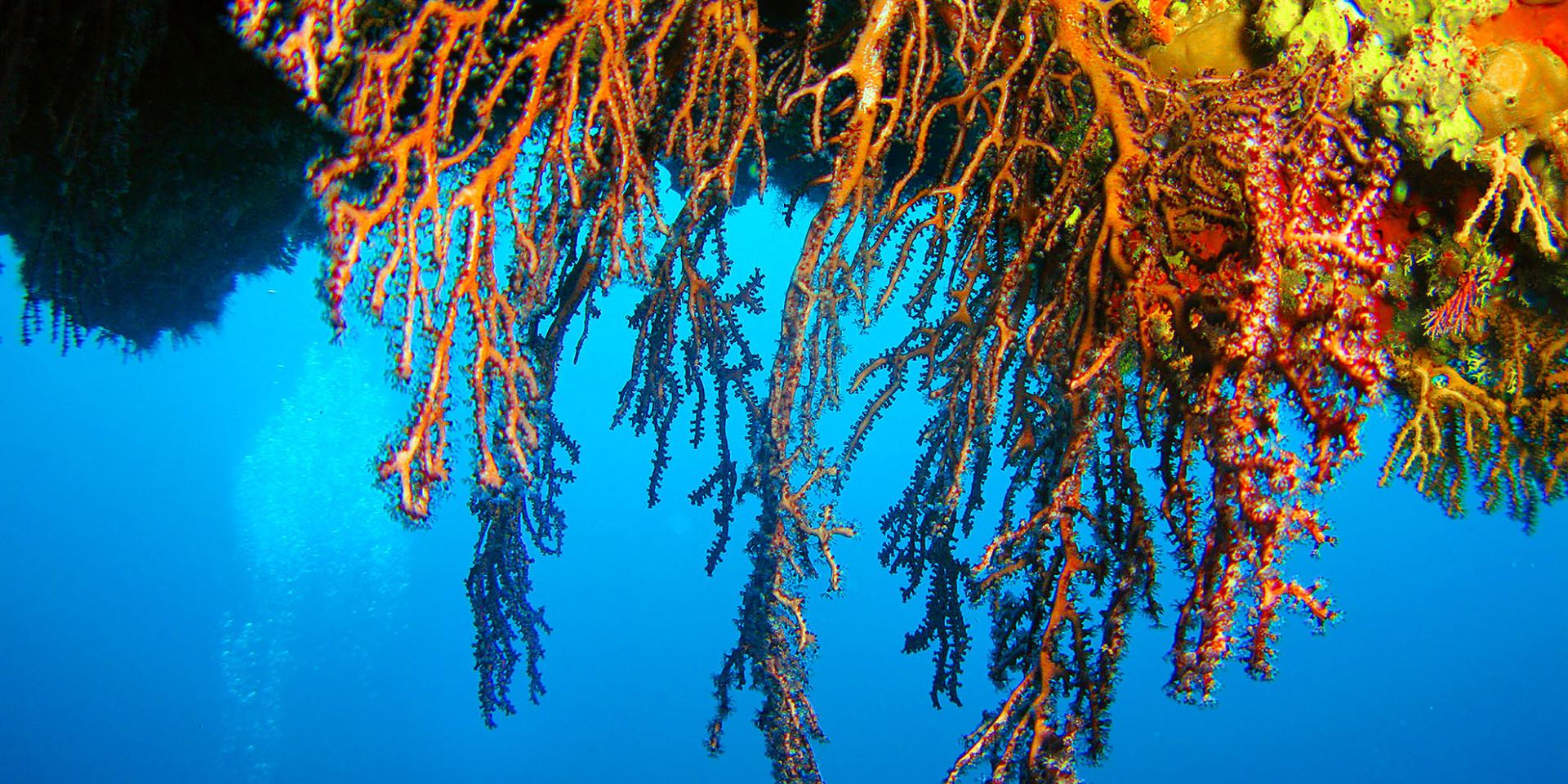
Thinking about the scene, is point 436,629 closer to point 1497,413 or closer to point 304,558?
point 304,558

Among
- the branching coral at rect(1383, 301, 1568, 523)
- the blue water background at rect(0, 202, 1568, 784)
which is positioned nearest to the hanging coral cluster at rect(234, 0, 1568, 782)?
the branching coral at rect(1383, 301, 1568, 523)

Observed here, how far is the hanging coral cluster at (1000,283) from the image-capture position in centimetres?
150

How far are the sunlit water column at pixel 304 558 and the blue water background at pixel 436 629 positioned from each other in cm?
28

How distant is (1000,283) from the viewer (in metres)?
2.20

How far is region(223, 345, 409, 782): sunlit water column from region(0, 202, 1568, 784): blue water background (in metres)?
0.28

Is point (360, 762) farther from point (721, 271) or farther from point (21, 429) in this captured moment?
point (721, 271)

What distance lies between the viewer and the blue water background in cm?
5262

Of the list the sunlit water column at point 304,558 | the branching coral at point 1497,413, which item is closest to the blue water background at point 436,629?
the sunlit water column at point 304,558

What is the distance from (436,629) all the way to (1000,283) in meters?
68.2

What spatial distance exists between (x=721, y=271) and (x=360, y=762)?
6385cm

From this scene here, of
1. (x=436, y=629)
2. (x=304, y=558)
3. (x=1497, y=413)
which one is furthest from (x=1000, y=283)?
(x=304, y=558)

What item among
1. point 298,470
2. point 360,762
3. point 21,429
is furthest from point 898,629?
point 21,429

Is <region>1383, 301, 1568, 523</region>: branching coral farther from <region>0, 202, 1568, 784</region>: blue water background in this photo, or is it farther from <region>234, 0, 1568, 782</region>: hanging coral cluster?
<region>0, 202, 1568, 784</region>: blue water background

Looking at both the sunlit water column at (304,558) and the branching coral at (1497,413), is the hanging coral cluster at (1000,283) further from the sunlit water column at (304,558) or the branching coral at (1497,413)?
the sunlit water column at (304,558)
